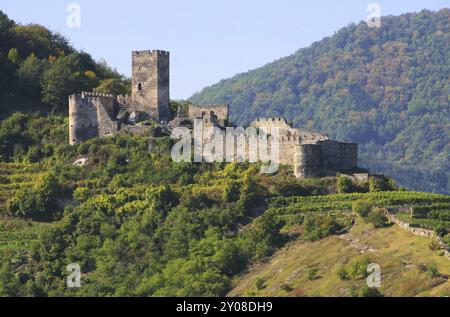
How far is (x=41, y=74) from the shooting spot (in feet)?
320

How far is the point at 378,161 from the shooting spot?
195500 mm

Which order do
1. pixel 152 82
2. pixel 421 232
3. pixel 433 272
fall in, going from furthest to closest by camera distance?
1. pixel 152 82
2. pixel 421 232
3. pixel 433 272

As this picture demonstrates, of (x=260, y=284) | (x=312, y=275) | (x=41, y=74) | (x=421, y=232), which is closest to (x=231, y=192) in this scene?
(x=260, y=284)

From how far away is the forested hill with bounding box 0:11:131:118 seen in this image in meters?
95.9

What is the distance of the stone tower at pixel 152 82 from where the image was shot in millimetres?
90688

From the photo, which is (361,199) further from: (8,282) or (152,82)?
(8,282)

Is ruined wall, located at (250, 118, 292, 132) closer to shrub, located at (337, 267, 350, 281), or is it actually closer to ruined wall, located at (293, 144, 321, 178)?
ruined wall, located at (293, 144, 321, 178)

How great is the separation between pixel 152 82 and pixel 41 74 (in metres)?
9.51

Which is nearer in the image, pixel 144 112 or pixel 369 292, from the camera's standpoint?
pixel 369 292

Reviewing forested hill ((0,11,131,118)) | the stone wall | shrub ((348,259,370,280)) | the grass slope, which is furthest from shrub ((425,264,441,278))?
forested hill ((0,11,131,118))

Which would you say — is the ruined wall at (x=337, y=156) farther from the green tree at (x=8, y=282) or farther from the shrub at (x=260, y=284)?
the green tree at (x=8, y=282)

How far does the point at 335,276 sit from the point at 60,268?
46.6 feet
